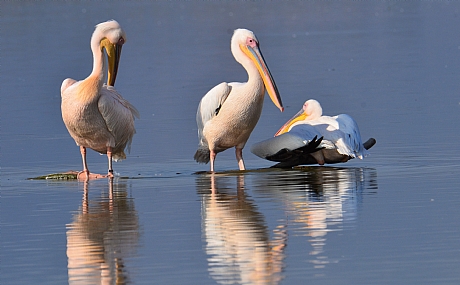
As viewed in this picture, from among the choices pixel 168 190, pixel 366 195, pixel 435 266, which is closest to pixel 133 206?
pixel 168 190

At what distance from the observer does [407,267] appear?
222 inches

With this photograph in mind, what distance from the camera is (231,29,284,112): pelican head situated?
973cm

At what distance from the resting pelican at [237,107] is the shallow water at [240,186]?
21 centimetres

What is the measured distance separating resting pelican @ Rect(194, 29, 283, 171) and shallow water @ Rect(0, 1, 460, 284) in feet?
0.70

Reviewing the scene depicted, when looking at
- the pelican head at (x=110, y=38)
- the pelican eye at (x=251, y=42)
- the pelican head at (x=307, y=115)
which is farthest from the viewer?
the pelican head at (x=307, y=115)

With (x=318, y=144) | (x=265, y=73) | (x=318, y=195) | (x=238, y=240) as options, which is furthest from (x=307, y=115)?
(x=238, y=240)

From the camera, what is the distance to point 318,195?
7.82 m

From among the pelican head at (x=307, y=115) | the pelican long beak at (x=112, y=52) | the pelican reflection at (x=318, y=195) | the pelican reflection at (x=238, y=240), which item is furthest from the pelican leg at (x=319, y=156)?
the pelican long beak at (x=112, y=52)

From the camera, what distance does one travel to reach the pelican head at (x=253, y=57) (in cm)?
973

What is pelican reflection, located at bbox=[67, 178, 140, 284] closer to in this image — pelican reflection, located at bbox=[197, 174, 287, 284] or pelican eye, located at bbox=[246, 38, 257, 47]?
pelican reflection, located at bbox=[197, 174, 287, 284]

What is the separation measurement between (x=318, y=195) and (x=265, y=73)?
7.17ft

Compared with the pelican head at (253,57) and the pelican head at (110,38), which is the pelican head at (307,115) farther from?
the pelican head at (110,38)

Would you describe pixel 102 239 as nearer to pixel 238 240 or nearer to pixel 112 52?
pixel 238 240

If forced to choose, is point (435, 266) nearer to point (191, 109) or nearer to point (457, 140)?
point (457, 140)
